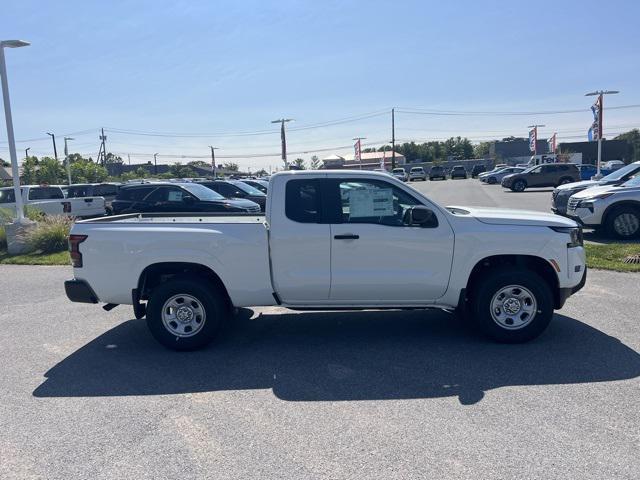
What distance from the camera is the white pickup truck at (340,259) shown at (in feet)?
17.5

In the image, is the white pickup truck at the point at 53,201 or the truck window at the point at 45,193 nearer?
the white pickup truck at the point at 53,201

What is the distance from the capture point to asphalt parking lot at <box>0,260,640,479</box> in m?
3.37

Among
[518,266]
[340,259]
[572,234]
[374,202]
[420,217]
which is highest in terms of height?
[374,202]

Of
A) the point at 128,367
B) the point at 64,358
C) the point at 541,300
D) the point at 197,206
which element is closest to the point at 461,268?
the point at 541,300

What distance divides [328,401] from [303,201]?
6.96 feet

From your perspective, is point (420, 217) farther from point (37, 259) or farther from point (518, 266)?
point (37, 259)

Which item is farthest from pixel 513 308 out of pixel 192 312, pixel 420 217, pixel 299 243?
pixel 192 312

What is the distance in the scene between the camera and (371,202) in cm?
546

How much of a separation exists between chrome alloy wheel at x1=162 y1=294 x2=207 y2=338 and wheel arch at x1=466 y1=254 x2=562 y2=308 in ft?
9.43

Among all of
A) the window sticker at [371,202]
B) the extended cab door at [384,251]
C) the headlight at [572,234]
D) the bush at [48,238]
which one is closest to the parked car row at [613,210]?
the headlight at [572,234]

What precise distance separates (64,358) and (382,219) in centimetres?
363

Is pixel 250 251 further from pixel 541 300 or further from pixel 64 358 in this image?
pixel 541 300

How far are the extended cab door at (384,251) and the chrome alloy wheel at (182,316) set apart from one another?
144 centimetres

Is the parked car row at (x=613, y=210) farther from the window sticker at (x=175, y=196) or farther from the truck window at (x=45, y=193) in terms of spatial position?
the truck window at (x=45, y=193)
